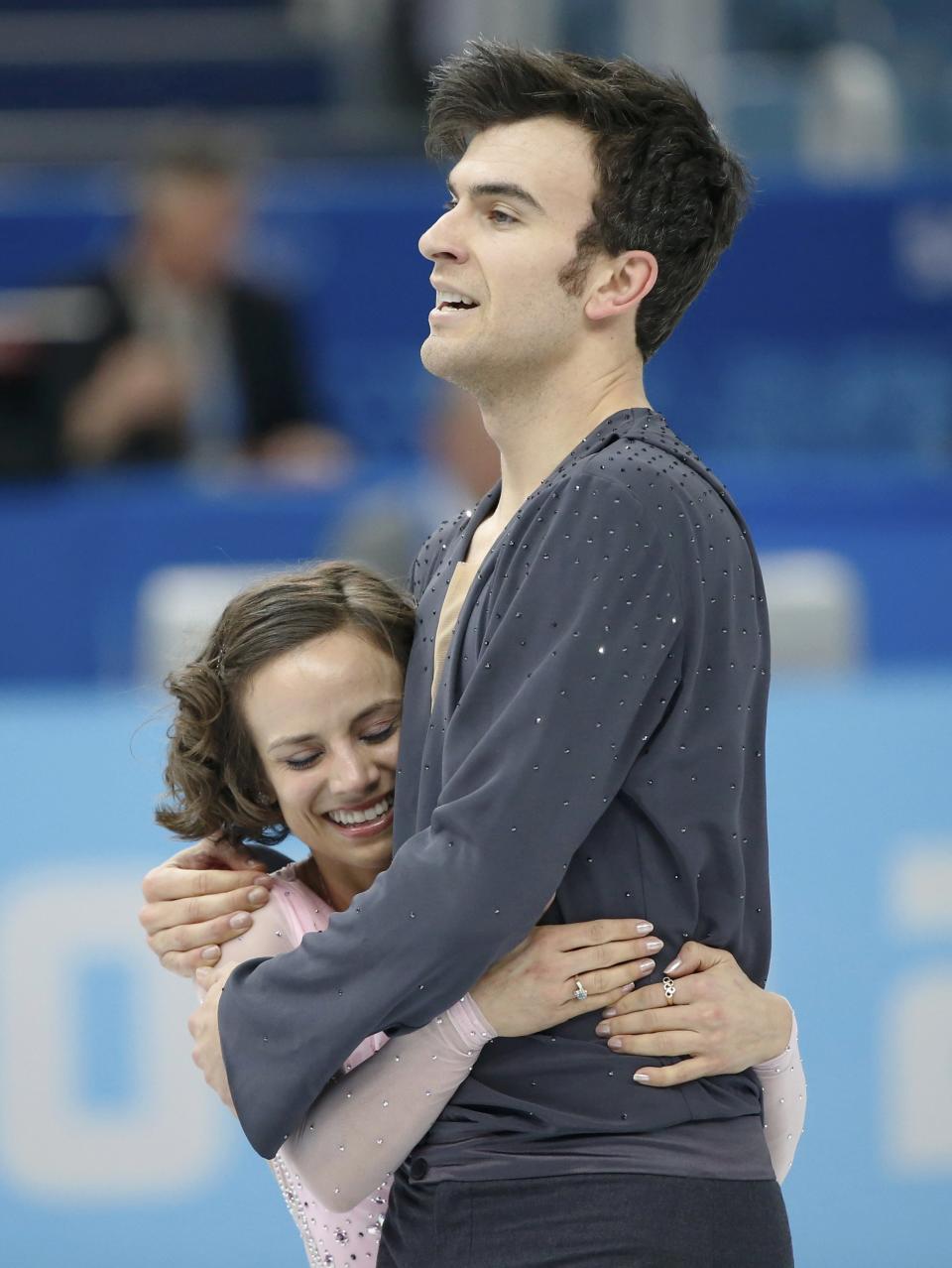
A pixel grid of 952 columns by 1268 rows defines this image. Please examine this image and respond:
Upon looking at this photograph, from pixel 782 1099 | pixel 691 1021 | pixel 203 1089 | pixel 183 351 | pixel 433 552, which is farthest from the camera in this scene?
pixel 183 351

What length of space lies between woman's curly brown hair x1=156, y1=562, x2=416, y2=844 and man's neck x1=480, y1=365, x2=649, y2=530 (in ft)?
0.70

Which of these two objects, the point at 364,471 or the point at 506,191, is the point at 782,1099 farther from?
the point at 364,471

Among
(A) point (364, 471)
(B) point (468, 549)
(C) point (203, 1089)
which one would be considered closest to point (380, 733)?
(B) point (468, 549)

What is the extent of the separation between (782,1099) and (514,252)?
913mm

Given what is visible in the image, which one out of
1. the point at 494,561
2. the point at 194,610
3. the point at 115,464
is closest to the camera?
the point at 494,561

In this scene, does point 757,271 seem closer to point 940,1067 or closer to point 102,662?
point 102,662

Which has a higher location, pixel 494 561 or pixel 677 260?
pixel 677 260

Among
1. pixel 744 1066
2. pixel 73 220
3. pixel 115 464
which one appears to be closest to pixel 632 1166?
pixel 744 1066

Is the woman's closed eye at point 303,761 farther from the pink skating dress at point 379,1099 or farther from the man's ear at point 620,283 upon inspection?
the man's ear at point 620,283

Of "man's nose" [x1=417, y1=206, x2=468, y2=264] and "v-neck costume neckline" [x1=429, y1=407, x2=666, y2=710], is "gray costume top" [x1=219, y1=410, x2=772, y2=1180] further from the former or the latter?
"man's nose" [x1=417, y1=206, x2=468, y2=264]

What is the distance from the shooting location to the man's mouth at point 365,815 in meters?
2.09

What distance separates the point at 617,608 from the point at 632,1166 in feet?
1.71

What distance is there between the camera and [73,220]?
7.35m

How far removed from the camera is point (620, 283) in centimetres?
195
